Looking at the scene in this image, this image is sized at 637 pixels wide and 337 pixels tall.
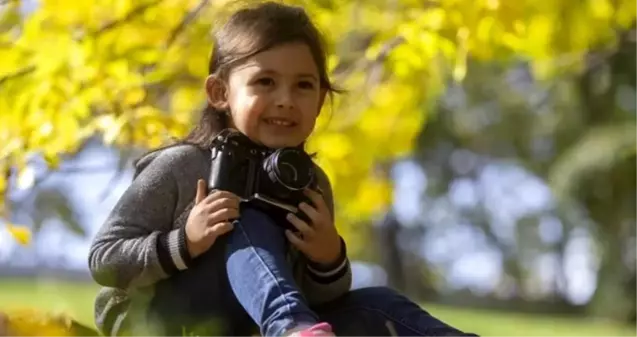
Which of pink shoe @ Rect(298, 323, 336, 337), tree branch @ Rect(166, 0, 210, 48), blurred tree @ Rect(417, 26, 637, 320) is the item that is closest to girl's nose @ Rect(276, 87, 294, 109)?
pink shoe @ Rect(298, 323, 336, 337)

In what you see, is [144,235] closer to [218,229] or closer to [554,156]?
[218,229]

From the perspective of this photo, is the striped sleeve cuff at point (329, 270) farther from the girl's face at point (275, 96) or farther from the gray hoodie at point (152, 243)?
the girl's face at point (275, 96)

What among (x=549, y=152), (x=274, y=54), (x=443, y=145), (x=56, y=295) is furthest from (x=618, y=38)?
(x=443, y=145)

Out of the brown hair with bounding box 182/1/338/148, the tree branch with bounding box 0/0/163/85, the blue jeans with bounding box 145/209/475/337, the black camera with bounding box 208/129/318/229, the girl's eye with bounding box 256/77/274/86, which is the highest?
the tree branch with bounding box 0/0/163/85

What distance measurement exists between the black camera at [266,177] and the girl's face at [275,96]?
8 centimetres

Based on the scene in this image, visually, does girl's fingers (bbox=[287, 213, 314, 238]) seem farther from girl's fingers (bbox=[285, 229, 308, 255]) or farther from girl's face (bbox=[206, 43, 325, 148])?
girl's face (bbox=[206, 43, 325, 148])

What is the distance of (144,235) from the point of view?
1.64m

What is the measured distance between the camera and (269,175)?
1630mm

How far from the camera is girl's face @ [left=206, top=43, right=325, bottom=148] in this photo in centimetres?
173

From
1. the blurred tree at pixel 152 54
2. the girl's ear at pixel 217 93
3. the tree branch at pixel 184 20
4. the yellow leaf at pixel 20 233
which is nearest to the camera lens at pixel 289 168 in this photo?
the girl's ear at pixel 217 93

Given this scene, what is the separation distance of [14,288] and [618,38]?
242 cm

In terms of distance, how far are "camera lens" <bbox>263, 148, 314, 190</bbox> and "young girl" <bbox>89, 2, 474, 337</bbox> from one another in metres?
0.04

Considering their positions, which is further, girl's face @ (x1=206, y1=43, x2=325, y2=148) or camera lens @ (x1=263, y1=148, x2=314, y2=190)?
girl's face @ (x1=206, y1=43, x2=325, y2=148)

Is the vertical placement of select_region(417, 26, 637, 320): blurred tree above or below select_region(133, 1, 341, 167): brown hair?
above
